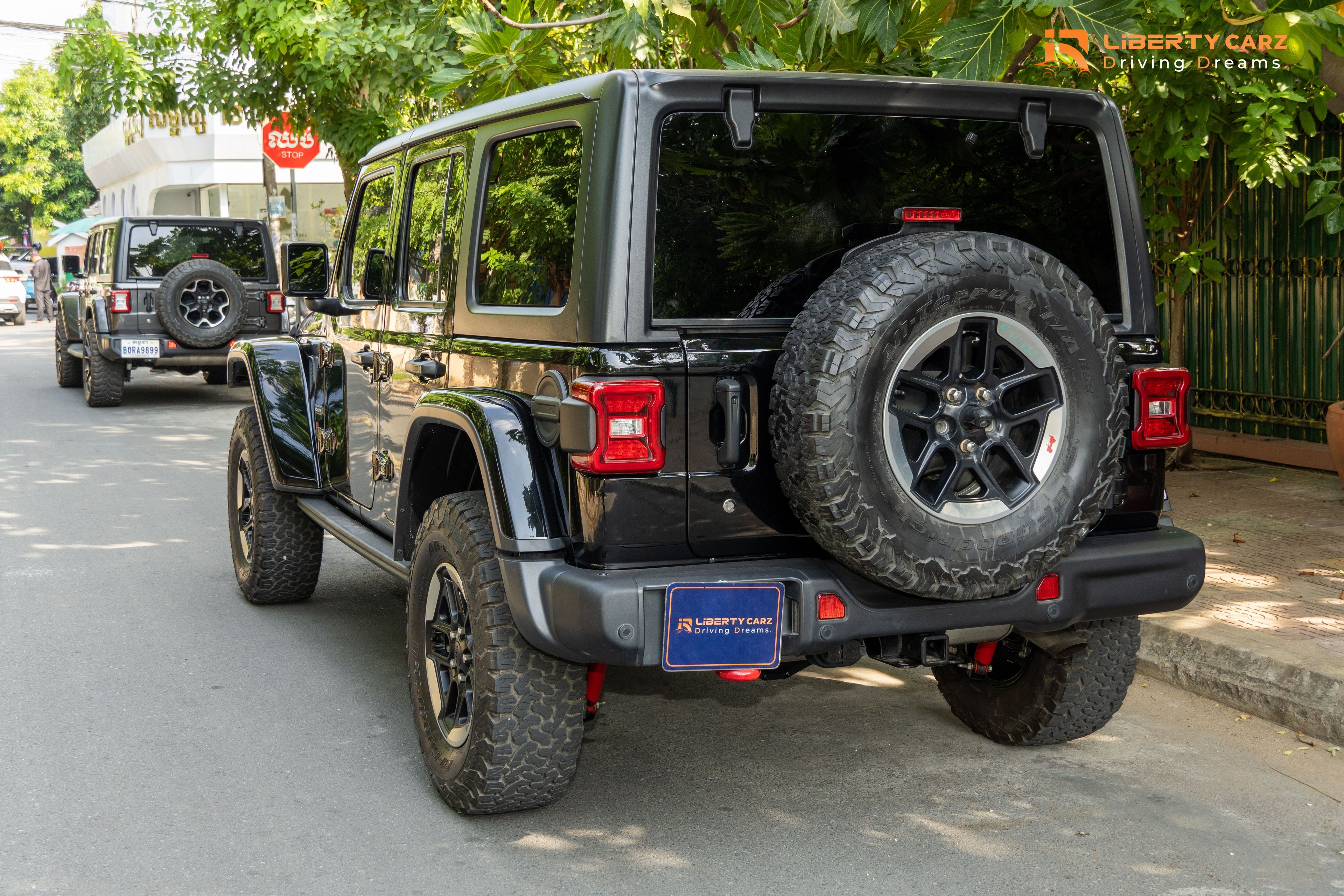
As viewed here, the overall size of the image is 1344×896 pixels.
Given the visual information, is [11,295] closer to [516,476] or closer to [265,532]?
[265,532]

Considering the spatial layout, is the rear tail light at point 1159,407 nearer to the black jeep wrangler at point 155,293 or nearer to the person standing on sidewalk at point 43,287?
the black jeep wrangler at point 155,293

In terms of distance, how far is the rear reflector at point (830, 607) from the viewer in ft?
11.0

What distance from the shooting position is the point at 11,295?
3541 cm

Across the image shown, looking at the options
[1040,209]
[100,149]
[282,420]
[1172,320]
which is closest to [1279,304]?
[1172,320]

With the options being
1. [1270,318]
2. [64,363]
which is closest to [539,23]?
[1270,318]

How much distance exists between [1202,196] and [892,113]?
665cm

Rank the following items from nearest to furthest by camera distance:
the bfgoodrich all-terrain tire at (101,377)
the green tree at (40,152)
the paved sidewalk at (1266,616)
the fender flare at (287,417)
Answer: the paved sidewalk at (1266,616) < the fender flare at (287,417) < the bfgoodrich all-terrain tire at (101,377) < the green tree at (40,152)

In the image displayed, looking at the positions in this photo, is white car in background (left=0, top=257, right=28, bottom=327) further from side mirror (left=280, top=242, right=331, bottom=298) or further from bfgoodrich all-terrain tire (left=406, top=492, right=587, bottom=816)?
bfgoodrich all-terrain tire (left=406, top=492, right=587, bottom=816)

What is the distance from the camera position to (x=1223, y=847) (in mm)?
3666

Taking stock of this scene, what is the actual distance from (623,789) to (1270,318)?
6.84m

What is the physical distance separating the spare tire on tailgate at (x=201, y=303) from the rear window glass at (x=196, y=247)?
69 centimetres

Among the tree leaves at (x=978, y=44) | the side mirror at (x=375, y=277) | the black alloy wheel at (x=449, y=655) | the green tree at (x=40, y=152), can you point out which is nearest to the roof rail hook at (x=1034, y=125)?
the tree leaves at (x=978, y=44)

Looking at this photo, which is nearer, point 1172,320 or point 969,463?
point 969,463

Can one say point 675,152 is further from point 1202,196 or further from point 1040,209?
point 1202,196
